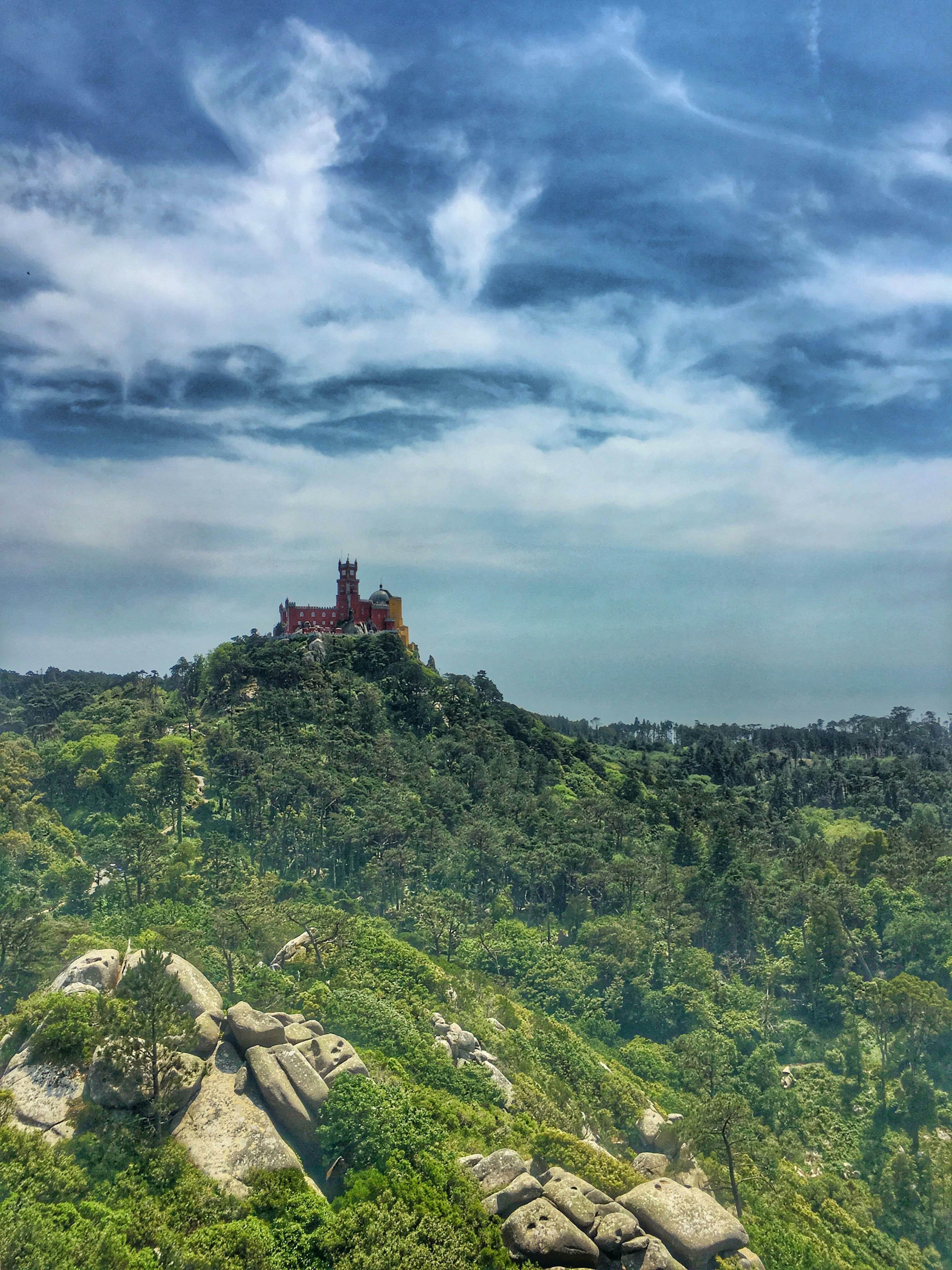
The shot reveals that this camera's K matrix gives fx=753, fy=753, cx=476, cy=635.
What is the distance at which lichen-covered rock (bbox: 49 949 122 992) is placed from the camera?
3669 cm

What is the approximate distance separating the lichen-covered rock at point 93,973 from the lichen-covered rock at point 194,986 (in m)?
0.73

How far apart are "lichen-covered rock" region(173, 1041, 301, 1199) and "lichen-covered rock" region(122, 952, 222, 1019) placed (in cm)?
323

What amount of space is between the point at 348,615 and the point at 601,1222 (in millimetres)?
109502

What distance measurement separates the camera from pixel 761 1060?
51.4 m

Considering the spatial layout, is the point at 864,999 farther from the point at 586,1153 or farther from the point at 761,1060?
the point at 586,1153

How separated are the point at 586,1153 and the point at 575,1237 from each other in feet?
22.3

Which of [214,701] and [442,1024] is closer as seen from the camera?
[442,1024]

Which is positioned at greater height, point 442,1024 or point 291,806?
point 291,806

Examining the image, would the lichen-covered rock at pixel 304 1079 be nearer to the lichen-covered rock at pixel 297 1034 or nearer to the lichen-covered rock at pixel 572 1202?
the lichen-covered rock at pixel 297 1034

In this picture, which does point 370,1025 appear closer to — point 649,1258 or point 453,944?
point 649,1258

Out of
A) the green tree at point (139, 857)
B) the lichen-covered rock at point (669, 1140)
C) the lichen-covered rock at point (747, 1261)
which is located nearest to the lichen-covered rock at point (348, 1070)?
the lichen-covered rock at point (747, 1261)

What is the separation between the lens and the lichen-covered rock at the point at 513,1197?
28438 millimetres

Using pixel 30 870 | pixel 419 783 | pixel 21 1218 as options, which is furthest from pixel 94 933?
pixel 419 783

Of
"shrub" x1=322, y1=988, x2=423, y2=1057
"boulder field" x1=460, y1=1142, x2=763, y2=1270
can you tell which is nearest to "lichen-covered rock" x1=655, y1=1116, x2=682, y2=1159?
"boulder field" x1=460, y1=1142, x2=763, y2=1270
